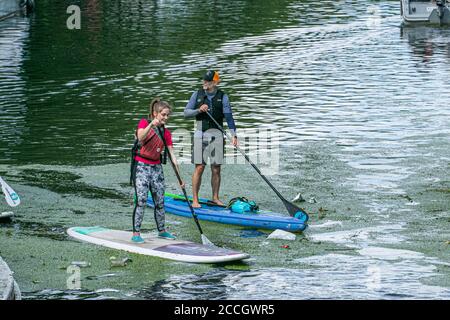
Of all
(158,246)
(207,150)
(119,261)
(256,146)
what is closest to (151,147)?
(158,246)

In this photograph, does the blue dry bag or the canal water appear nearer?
the canal water

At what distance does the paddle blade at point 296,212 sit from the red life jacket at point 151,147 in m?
2.54

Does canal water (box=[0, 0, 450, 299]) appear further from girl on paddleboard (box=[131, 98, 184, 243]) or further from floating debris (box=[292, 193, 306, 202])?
girl on paddleboard (box=[131, 98, 184, 243])

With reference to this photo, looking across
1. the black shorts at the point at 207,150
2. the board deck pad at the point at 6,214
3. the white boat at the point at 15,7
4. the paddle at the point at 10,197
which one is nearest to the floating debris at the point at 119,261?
the paddle at the point at 10,197

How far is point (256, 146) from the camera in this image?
2236 cm

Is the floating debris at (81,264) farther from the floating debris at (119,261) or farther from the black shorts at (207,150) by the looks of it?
the black shorts at (207,150)

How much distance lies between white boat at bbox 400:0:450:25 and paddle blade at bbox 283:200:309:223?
31576 millimetres

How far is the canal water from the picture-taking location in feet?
43.0

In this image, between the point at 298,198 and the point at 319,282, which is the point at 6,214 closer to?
the point at 298,198

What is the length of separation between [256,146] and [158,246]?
8.66 metres

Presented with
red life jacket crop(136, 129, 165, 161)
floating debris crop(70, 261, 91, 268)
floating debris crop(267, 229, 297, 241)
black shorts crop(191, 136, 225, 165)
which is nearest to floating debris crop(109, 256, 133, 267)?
floating debris crop(70, 261, 91, 268)

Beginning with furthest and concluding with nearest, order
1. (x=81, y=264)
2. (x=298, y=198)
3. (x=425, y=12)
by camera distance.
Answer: (x=425, y=12) → (x=298, y=198) → (x=81, y=264)
